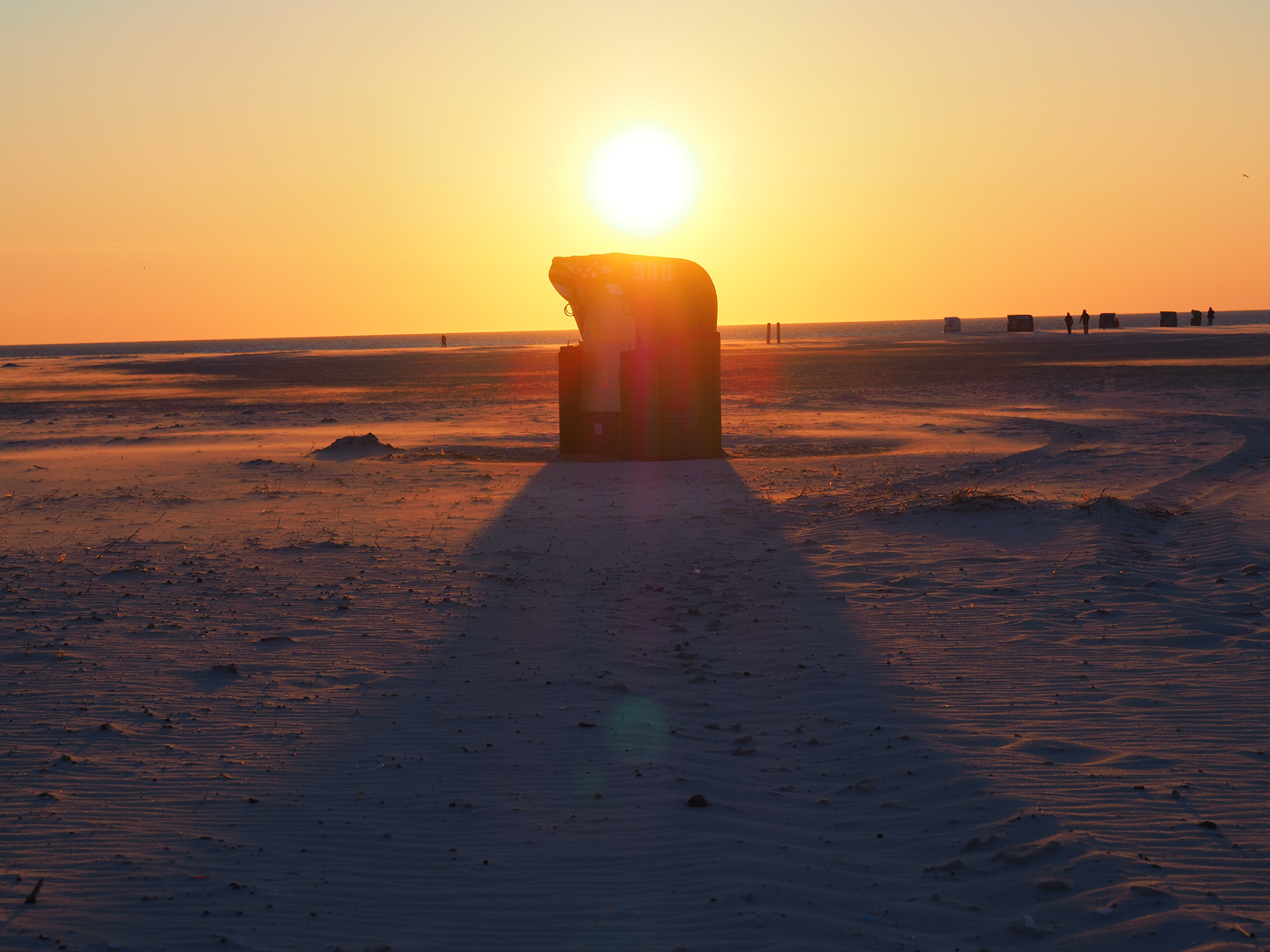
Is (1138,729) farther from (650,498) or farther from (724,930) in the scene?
(650,498)

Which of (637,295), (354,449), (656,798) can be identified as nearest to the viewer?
(656,798)

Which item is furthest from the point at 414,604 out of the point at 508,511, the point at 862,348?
the point at 862,348

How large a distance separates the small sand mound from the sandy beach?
2.95 meters

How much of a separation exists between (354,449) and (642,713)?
1175 centimetres

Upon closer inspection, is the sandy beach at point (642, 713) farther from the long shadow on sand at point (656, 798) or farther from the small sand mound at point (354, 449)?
the small sand mound at point (354, 449)

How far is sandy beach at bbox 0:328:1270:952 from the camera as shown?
3.65 meters

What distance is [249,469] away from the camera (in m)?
14.5

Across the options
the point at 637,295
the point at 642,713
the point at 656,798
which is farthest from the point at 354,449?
the point at 656,798

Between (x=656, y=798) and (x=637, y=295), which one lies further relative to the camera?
(x=637, y=295)

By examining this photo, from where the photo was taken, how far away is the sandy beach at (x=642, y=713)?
365 centimetres

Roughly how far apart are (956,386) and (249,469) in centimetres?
2215

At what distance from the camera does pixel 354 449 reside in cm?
1625

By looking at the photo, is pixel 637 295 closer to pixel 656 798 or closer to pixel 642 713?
pixel 642 713

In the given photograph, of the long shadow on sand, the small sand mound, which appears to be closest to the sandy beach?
the long shadow on sand
